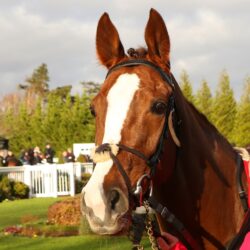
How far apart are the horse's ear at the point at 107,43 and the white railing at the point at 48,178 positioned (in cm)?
2012

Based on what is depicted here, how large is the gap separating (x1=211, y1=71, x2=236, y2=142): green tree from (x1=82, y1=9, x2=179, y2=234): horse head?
90.5 ft

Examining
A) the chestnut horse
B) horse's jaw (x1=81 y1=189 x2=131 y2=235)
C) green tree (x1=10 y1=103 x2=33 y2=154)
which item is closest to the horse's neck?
the chestnut horse

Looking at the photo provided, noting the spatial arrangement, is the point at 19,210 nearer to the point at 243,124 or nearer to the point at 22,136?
the point at 243,124

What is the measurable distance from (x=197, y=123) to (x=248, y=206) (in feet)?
2.07

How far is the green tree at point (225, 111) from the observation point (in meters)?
32.2

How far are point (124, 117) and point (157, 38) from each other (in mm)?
636

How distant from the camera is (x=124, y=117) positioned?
3121mm

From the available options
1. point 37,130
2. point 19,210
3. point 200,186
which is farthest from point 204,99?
point 200,186

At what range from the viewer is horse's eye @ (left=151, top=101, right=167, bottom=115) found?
321cm

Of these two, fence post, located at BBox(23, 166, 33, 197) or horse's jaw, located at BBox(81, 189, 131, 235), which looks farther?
fence post, located at BBox(23, 166, 33, 197)

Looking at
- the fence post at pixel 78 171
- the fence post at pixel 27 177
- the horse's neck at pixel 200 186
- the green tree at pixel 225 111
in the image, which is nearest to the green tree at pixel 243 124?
the green tree at pixel 225 111

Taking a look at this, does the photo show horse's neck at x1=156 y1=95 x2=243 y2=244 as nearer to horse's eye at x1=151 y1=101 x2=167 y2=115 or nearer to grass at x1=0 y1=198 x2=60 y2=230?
horse's eye at x1=151 y1=101 x2=167 y2=115

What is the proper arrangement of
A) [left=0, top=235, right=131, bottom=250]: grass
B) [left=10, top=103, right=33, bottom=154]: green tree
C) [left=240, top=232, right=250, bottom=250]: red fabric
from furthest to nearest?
[left=10, top=103, right=33, bottom=154]: green tree → [left=0, top=235, right=131, bottom=250]: grass → [left=240, top=232, right=250, bottom=250]: red fabric

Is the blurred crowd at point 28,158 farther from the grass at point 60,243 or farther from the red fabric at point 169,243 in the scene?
the red fabric at point 169,243
